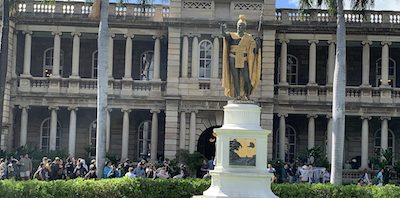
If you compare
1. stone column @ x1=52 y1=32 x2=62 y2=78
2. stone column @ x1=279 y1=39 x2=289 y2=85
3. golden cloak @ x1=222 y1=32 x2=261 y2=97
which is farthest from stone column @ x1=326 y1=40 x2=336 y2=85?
golden cloak @ x1=222 y1=32 x2=261 y2=97

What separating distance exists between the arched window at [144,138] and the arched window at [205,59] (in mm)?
5082

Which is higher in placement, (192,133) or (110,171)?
(192,133)

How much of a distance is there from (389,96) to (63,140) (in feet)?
58.4

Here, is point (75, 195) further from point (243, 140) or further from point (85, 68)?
point (85, 68)

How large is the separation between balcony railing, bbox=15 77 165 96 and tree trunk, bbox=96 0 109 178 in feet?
38.0

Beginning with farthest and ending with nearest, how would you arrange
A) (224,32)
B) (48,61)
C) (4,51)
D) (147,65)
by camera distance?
1. (147,65)
2. (48,61)
3. (4,51)
4. (224,32)

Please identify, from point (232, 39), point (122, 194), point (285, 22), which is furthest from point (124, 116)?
point (232, 39)

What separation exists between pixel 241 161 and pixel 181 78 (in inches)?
815

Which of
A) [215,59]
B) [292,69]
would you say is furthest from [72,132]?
[292,69]

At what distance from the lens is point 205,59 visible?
130 feet

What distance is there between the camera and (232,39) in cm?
1980

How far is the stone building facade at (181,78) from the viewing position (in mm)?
39031

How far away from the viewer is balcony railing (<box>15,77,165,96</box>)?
131 feet

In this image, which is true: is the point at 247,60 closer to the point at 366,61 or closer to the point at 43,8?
the point at 366,61
